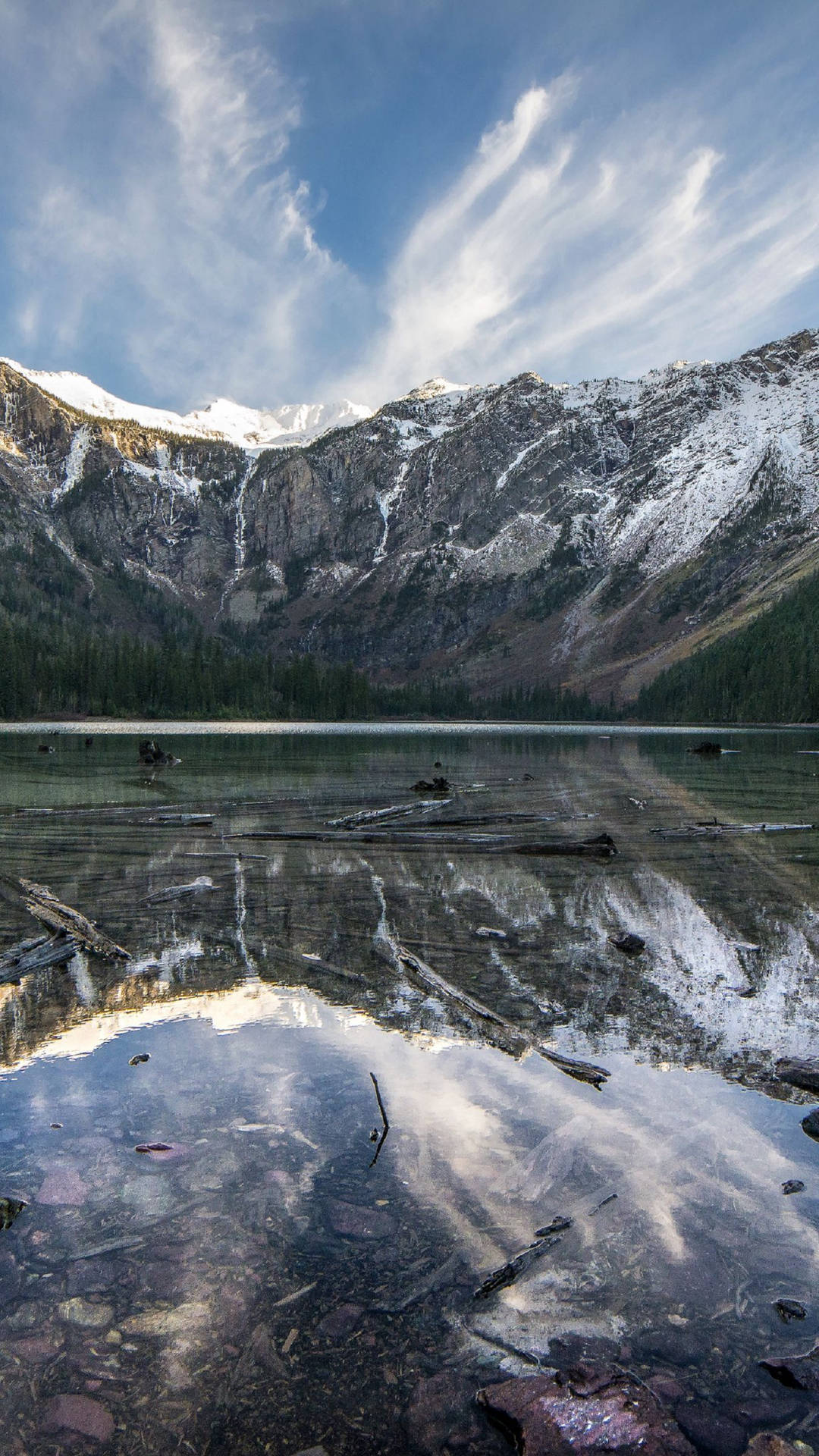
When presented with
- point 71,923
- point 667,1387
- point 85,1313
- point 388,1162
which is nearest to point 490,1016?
point 388,1162

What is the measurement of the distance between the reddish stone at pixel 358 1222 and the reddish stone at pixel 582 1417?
1687 millimetres

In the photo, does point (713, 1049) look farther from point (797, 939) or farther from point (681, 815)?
point (681, 815)

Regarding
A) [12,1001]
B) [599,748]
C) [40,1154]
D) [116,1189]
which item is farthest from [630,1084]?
[599,748]

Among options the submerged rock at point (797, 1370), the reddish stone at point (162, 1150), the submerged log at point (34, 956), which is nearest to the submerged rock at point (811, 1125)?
the submerged rock at point (797, 1370)

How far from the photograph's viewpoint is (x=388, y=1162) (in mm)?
7188

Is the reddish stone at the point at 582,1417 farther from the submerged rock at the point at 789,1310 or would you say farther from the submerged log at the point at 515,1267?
the submerged rock at the point at 789,1310

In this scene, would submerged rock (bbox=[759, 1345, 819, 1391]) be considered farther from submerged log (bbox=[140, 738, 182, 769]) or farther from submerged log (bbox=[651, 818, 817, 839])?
submerged log (bbox=[140, 738, 182, 769])

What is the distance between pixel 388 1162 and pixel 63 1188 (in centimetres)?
297

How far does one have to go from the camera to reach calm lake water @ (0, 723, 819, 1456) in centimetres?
482

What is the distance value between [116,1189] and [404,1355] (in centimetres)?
314

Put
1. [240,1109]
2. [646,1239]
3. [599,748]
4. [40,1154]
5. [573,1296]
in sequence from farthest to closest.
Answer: [599,748] → [240,1109] → [40,1154] → [646,1239] → [573,1296]

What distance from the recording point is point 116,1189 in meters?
6.75

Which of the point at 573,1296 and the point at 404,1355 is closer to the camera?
the point at 404,1355

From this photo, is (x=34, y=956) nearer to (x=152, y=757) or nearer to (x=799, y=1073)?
(x=799, y=1073)
